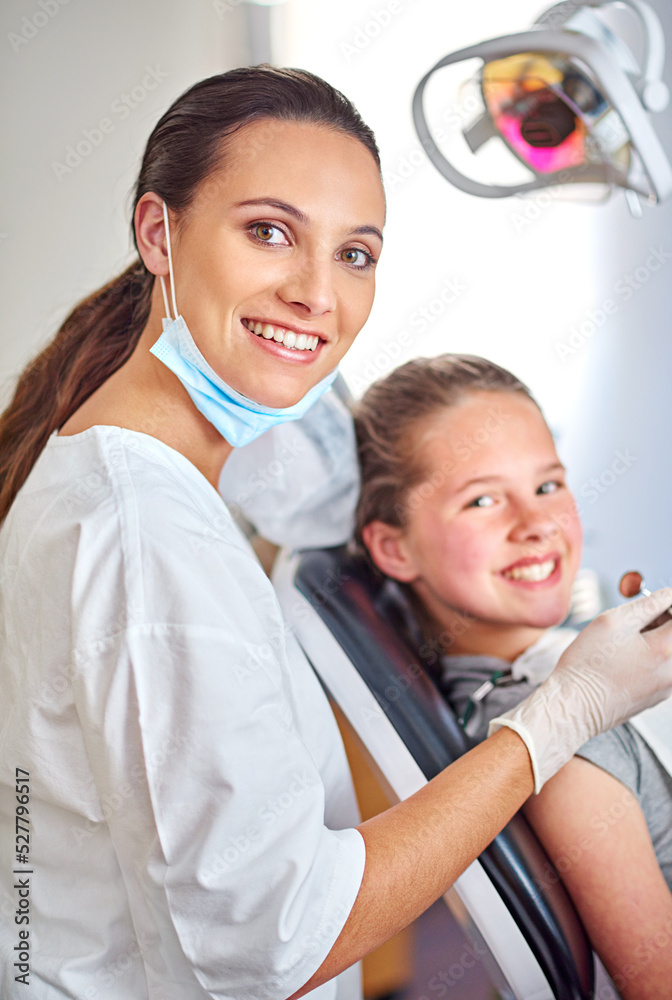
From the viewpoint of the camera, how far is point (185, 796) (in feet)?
2.81

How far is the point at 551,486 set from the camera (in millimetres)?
1500

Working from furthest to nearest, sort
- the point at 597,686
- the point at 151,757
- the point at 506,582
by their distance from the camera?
the point at 506,582 < the point at 597,686 < the point at 151,757

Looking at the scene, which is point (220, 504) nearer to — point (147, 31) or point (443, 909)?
point (443, 909)

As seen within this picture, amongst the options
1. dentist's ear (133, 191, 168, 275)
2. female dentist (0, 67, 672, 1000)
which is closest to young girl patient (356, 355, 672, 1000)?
female dentist (0, 67, 672, 1000)

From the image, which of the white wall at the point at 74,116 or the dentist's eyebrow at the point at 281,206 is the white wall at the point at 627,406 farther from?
the white wall at the point at 74,116

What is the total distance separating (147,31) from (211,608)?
3.88 ft

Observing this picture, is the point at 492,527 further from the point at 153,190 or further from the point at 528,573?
the point at 153,190

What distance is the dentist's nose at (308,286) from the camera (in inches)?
43.5

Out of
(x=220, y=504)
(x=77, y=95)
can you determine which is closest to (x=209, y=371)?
(x=220, y=504)

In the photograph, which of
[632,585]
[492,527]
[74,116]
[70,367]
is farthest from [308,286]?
[632,585]

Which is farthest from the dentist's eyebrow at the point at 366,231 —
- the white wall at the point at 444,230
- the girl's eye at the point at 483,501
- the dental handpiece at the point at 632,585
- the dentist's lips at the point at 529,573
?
the dental handpiece at the point at 632,585

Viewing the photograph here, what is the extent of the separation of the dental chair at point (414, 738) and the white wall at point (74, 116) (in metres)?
0.72

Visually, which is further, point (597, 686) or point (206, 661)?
point (597, 686)

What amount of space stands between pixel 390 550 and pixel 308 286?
659mm
